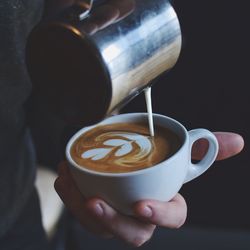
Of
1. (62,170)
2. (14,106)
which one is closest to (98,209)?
(62,170)

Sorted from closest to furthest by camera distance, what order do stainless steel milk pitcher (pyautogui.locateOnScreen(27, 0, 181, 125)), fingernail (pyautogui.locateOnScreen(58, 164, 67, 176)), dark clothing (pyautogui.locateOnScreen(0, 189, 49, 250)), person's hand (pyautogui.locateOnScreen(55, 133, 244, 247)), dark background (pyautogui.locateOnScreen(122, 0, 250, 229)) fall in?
stainless steel milk pitcher (pyautogui.locateOnScreen(27, 0, 181, 125)), person's hand (pyautogui.locateOnScreen(55, 133, 244, 247)), fingernail (pyautogui.locateOnScreen(58, 164, 67, 176)), dark clothing (pyautogui.locateOnScreen(0, 189, 49, 250)), dark background (pyautogui.locateOnScreen(122, 0, 250, 229))

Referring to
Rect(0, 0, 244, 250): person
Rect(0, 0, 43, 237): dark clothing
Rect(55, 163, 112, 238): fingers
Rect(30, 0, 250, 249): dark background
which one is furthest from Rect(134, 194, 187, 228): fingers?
Rect(30, 0, 250, 249): dark background

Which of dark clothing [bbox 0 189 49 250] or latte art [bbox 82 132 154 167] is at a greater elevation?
latte art [bbox 82 132 154 167]

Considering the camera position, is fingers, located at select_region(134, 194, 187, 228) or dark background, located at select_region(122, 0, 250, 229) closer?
fingers, located at select_region(134, 194, 187, 228)

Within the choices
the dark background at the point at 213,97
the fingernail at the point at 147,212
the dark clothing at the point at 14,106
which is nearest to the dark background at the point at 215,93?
the dark background at the point at 213,97

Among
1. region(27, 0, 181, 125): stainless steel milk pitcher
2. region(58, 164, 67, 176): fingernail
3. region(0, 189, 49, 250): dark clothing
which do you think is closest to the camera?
region(27, 0, 181, 125): stainless steel milk pitcher

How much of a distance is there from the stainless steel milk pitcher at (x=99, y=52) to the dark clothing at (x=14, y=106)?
0.26 meters

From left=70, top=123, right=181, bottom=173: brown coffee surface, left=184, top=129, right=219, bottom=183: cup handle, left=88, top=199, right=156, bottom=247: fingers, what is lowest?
left=88, top=199, right=156, bottom=247: fingers

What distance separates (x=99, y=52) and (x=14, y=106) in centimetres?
39

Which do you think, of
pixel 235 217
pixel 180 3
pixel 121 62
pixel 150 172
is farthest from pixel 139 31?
pixel 235 217

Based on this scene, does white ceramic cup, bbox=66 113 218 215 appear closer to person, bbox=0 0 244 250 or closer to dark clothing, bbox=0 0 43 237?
person, bbox=0 0 244 250

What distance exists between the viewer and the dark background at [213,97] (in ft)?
4.21

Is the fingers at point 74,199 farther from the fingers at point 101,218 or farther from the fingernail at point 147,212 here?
the fingernail at point 147,212

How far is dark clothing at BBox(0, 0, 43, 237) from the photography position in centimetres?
81
